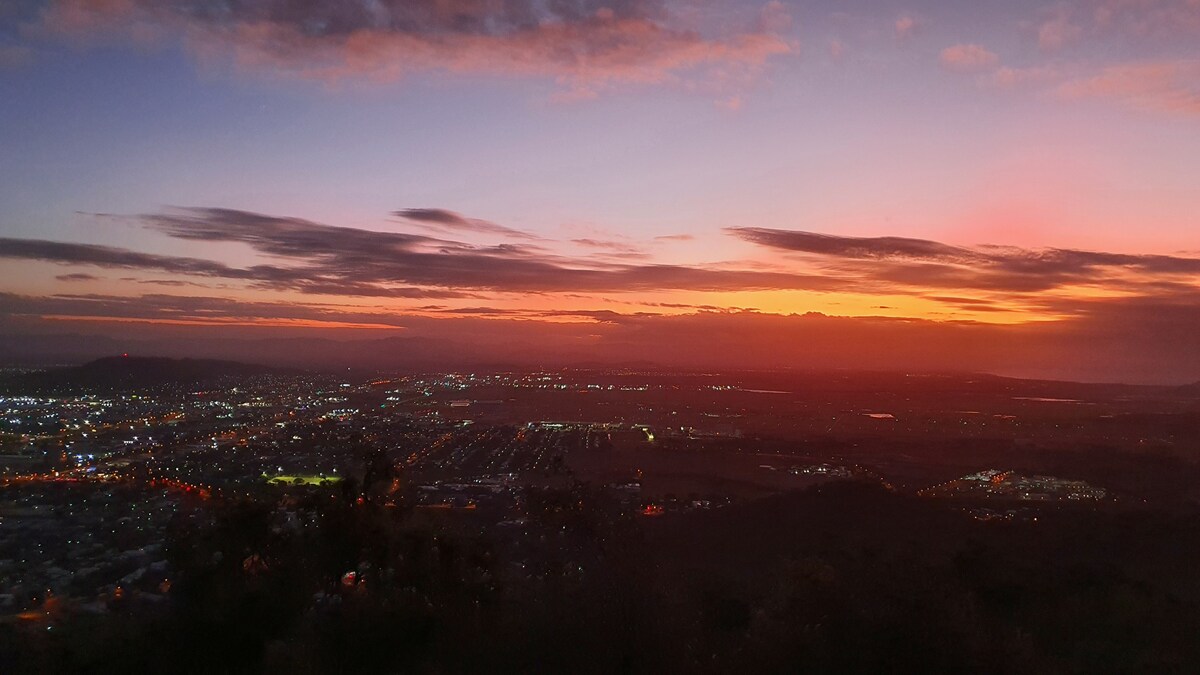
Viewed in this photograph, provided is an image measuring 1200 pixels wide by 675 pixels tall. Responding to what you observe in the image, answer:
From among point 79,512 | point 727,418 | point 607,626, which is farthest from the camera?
point 727,418

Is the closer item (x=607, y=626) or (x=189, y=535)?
(x=607, y=626)

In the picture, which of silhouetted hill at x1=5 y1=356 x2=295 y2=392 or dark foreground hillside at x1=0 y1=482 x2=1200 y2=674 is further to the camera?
silhouetted hill at x1=5 y1=356 x2=295 y2=392

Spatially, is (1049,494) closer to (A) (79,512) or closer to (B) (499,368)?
(A) (79,512)

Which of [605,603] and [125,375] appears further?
[125,375]

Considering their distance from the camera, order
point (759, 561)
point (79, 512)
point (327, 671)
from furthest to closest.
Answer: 1. point (79, 512)
2. point (759, 561)
3. point (327, 671)

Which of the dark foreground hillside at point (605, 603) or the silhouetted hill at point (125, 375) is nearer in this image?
the dark foreground hillside at point (605, 603)

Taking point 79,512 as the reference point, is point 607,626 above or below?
above

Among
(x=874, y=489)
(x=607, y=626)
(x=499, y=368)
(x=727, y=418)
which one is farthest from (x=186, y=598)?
(x=499, y=368)

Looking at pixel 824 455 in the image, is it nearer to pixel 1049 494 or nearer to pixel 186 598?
pixel 1049 494
